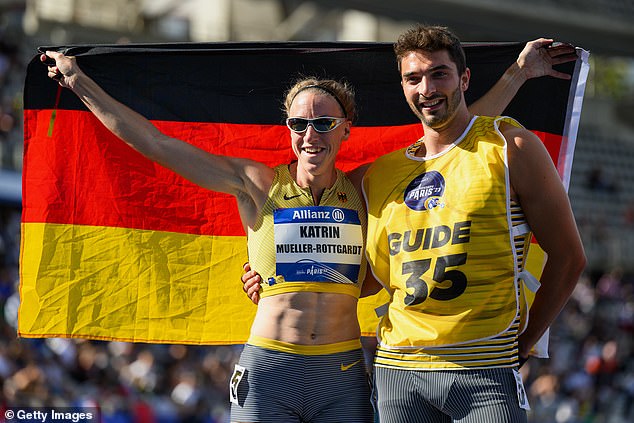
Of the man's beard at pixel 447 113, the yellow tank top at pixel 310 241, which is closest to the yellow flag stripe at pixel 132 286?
the yellow tank top at pixel 310 241

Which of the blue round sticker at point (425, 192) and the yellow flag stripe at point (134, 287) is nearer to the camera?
the blue round sticker at point (425, 192)

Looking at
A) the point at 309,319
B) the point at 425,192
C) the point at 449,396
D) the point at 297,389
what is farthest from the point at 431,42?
the point at 297,389

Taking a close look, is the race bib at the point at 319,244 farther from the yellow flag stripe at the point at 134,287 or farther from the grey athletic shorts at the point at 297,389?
the yellow flag stripe at the point at 134,287

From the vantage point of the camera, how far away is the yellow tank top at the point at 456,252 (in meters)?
3.87

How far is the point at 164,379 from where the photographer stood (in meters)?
12.8

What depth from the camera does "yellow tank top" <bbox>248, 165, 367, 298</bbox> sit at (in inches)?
171

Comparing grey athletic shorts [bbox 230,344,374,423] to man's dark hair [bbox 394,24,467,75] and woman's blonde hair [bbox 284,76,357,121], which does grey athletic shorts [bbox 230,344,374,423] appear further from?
man's dark hair [bbox 394,24,467,75]

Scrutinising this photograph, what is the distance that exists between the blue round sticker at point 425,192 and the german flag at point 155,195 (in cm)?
145

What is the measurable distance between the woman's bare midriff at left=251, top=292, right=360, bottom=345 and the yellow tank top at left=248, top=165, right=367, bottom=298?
0.04 meters

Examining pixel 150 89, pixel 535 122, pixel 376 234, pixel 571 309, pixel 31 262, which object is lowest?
pixel 376 234

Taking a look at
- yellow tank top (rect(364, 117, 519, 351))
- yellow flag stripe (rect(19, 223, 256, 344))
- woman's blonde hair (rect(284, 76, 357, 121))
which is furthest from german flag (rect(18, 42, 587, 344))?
yellow tank top (rect(364, 117, 519, 351))

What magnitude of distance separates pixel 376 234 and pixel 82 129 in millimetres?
2120

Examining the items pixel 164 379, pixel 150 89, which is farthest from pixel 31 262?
pixel 164 379

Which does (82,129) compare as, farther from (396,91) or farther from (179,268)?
(396,91)
